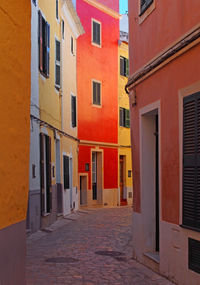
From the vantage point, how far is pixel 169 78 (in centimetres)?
766

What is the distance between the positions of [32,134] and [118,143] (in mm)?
14594

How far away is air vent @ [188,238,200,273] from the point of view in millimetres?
6541

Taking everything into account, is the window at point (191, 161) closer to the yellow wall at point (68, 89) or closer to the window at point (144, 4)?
the window at point (144, 4)

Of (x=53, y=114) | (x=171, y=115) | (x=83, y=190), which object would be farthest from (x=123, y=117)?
(x=171, y=115)

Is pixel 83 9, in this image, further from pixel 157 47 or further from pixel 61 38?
pixel 157 47

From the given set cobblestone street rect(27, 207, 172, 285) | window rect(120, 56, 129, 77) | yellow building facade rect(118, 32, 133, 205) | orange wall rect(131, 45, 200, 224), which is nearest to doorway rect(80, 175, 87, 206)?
yellow building facade rect(118, 32, 133, 205)

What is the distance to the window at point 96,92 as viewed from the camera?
2570 centimetres

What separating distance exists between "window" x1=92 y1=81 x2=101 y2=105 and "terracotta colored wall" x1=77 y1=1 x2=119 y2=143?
0.92 feet

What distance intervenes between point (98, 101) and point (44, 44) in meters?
11.1

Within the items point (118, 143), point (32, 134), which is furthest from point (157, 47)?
point (118, 143)

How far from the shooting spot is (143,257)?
29.7ft

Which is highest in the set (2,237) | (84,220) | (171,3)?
(171,3)

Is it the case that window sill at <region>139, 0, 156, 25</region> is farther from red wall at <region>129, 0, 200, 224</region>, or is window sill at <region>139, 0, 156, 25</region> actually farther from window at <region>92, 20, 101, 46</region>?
window at <region>92, 20, 101, 46</region>

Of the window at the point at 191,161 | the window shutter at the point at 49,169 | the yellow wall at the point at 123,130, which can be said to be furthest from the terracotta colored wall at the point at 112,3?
the window at the point at 191,161
